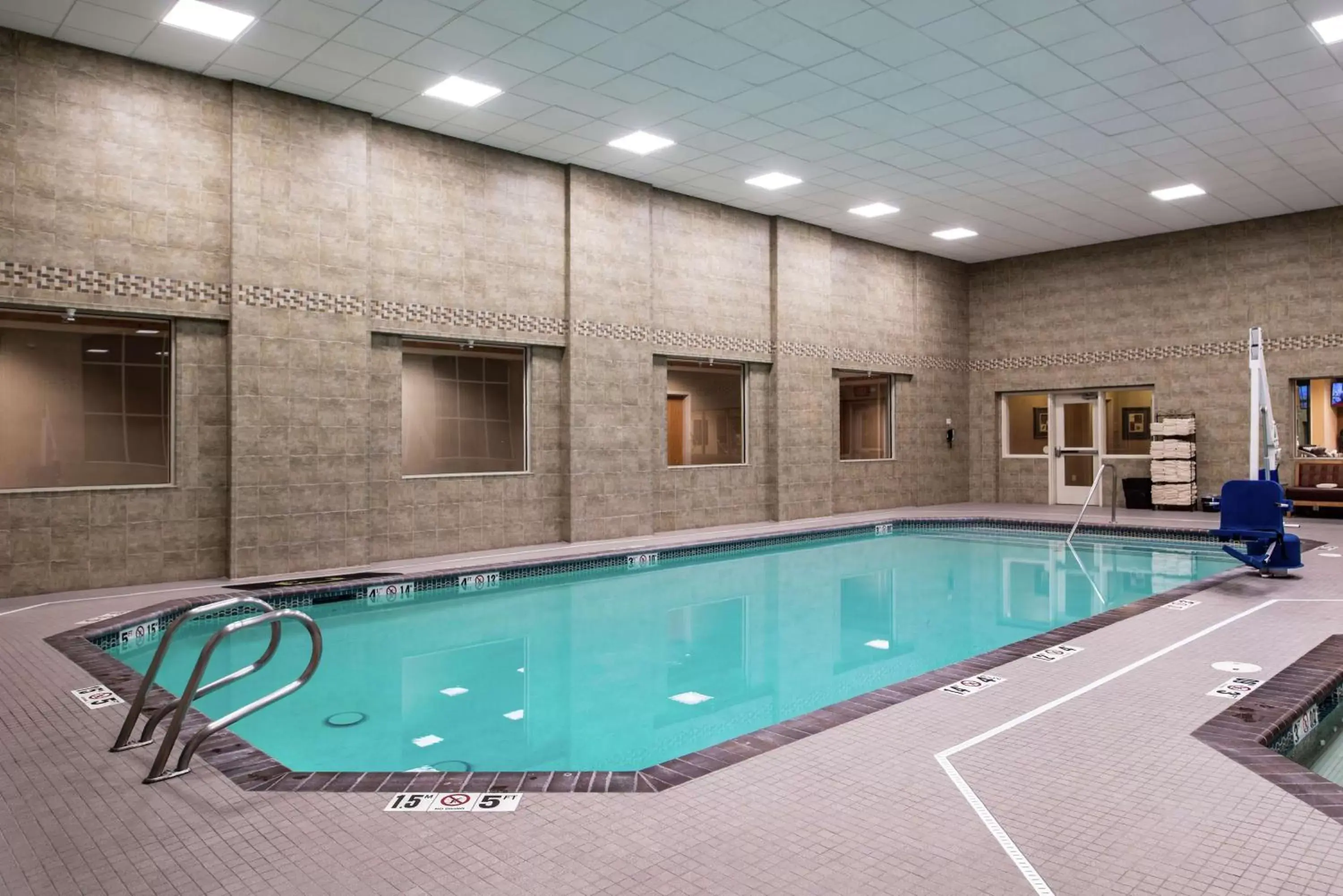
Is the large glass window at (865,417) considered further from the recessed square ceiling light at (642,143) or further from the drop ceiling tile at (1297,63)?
the drop ceiling tile at (1297,63)

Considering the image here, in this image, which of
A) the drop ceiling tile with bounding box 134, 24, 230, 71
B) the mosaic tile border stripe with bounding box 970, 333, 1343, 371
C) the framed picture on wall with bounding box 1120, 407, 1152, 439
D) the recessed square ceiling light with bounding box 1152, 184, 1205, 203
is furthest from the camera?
the framed picture on wall with bounding box 1120, 407, 1152, 439

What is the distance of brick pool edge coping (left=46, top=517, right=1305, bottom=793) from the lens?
2789 millimetres

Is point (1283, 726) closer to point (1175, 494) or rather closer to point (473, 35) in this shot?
point (473, 35)

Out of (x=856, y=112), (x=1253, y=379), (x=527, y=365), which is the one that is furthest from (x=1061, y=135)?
(x=527, y=365)

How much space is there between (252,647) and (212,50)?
14.0 feet

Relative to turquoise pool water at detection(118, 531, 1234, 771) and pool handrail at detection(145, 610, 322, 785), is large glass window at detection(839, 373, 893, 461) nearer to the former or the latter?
turquoise pool water at detection(118, 531, 1234, 771)

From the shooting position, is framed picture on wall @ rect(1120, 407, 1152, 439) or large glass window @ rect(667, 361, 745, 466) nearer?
large glass window @ rect(667, 361, 745, 466)

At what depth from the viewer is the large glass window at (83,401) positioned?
6.34m

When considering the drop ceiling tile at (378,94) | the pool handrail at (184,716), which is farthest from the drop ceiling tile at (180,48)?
the pool handrail at (184,716)

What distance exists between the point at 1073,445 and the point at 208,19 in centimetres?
1252

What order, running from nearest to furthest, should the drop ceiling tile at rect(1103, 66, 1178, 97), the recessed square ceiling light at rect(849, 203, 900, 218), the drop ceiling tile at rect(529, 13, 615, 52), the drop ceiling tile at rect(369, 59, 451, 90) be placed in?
the drop ceiling tile at rect(529, 13, 615, 52)
the drop ceiling tile at rect(369, 59, 451, 90)
the drop ceiling tile at rect(1103, 66, 1178, 97)
the recessed square ceiling light at rect(849, 203, 900, 218)

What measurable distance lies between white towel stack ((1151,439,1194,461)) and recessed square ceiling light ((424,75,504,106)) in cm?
994

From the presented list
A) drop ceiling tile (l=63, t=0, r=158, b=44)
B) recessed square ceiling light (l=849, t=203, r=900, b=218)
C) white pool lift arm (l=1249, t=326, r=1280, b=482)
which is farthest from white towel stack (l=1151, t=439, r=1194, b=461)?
drop ceiling tile (l=63, t=0, r=158, b=44)

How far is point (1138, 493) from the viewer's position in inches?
507
